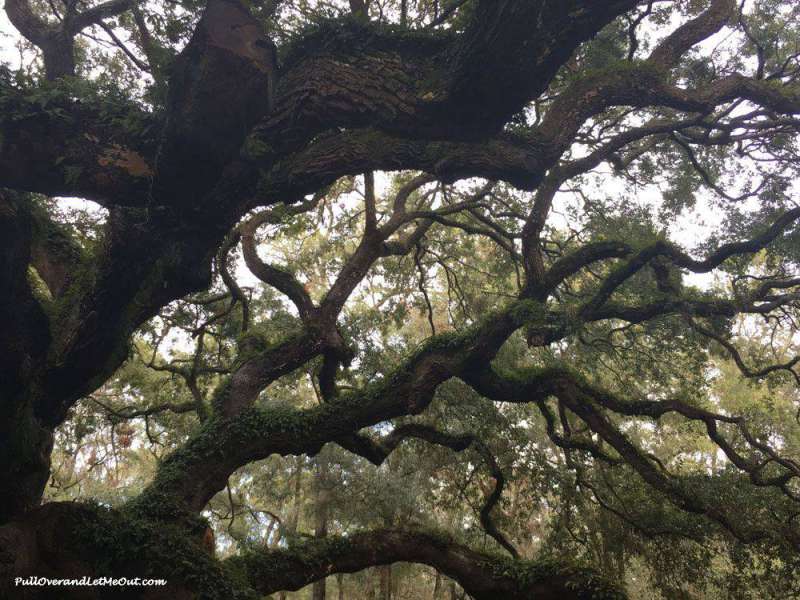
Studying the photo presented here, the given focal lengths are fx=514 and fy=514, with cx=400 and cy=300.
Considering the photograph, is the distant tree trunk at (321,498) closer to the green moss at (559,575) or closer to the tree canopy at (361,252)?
the tree canopy at (361,252)

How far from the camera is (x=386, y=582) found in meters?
16.7

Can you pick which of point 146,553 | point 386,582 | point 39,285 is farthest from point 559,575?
point 386,582

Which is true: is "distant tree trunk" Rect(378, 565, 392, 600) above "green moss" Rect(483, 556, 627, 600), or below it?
below

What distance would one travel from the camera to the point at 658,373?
27.8 feet

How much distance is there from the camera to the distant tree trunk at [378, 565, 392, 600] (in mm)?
15812

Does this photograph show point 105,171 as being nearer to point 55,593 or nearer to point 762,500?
point 55,593

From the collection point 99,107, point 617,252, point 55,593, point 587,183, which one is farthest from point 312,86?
point 587,183

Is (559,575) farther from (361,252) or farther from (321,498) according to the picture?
(321,498)

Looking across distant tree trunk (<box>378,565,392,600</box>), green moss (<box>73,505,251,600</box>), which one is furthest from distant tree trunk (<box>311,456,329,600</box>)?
green moss (<box>73,505,251,600</box>)

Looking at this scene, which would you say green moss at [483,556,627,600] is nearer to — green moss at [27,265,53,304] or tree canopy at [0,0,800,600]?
tree canopy at [0,0,800,600]

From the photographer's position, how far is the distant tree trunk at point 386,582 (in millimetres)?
15812

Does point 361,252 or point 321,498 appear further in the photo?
point 321,498

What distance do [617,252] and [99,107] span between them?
5.40 m

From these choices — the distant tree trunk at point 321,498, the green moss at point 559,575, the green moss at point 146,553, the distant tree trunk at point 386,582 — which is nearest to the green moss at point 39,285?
the green moss at point 146,553
